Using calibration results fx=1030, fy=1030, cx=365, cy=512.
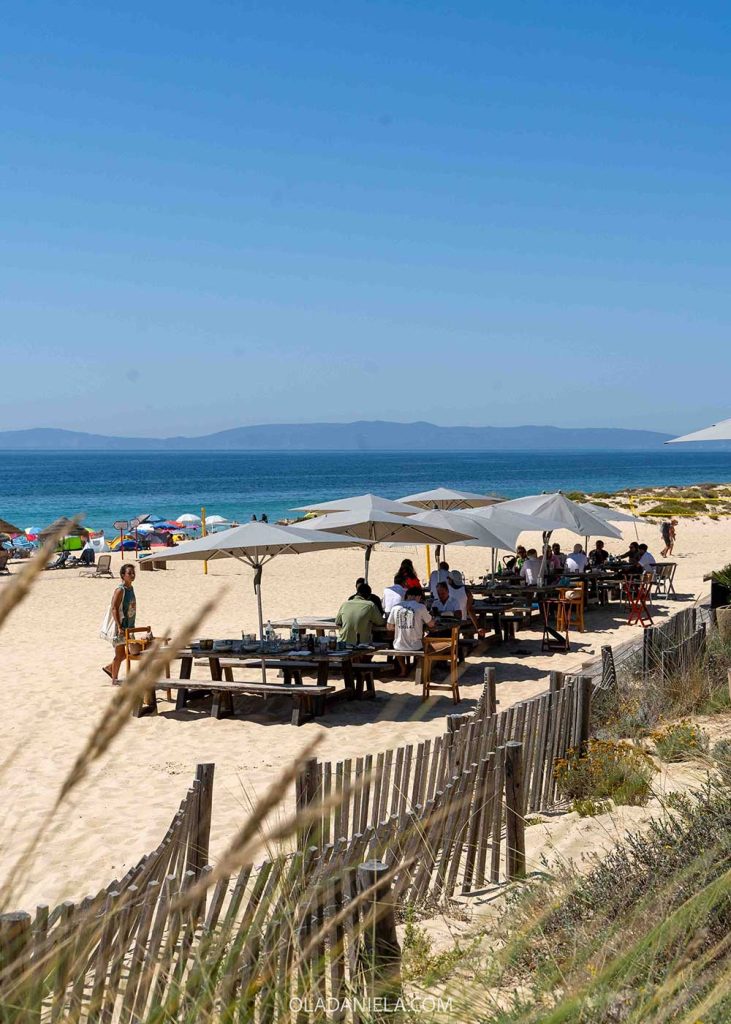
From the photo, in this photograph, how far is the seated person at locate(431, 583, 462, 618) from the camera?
1343 cm

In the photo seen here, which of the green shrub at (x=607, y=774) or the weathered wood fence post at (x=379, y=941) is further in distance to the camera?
the green shrub at (x=607, y=774)

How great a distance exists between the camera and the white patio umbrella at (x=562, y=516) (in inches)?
631

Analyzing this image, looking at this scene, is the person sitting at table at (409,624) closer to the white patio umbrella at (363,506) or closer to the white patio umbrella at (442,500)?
the white patio umbrella at (363,506)

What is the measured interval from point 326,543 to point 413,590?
139 centimetres

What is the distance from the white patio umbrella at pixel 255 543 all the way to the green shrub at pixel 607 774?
16.6 ft

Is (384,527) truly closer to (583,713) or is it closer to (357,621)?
(357,621)

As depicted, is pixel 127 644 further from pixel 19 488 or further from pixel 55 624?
pixel 19 488

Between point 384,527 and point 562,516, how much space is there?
12.0 feet

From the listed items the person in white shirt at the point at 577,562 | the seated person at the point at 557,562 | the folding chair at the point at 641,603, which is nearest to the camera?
the folding chair at the point at 641,603

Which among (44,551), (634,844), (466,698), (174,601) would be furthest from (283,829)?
(174,601)

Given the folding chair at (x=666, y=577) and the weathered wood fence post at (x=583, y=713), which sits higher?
the weathered wood fence post at (x=583, y=713)

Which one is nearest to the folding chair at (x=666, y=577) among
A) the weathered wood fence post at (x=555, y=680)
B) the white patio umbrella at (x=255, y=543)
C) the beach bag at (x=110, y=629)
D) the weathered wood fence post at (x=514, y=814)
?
the white patio umbrella at (x=255, y=543)

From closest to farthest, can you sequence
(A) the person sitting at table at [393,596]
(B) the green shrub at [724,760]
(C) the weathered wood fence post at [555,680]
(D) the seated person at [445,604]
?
(B) the green shrub at [724,760], (C) the weathered wood fence post at [555,680], (A) the person sitting at table at [393,596], (D) the seated person at [445,604]

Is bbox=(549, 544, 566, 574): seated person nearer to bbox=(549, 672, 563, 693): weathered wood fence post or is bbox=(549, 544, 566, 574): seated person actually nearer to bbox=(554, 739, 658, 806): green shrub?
bbox=(549, 672, 563, 693): weathered wood fence post
